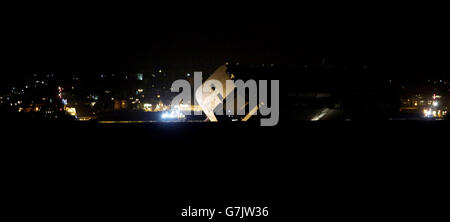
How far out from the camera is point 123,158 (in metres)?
3.20

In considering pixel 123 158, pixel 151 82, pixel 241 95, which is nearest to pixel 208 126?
pixel 123 158

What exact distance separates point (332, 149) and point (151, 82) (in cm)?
5237

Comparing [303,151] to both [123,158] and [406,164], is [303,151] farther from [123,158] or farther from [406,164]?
[123,158]
